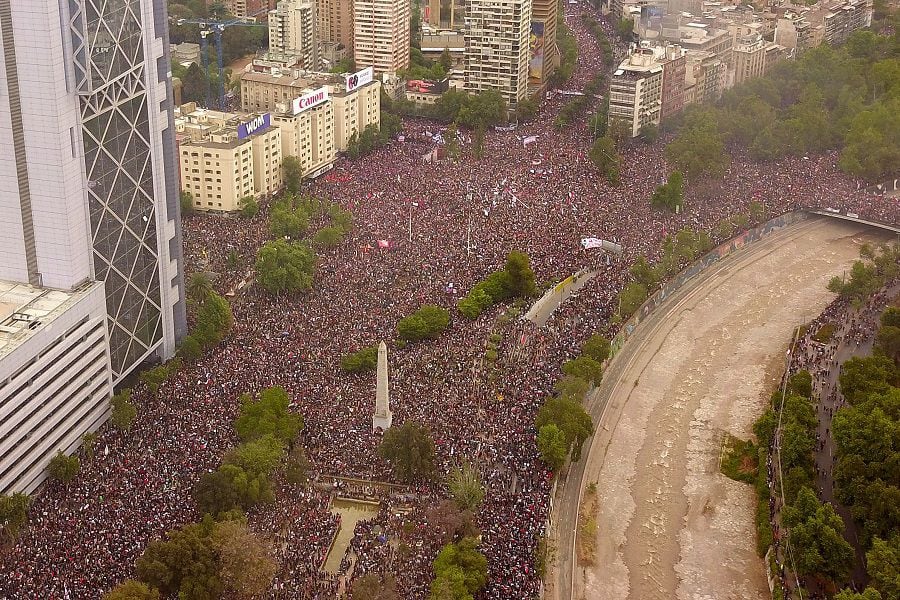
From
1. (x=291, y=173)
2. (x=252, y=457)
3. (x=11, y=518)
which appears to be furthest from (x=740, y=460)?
(x=291, y=173)

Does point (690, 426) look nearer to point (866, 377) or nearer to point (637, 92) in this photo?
point (866, 377)

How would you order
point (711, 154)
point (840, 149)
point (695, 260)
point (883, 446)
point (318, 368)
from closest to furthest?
point (883, 446)
point (318, 368)
point (695, 260)
point (711, 154)
point (840, 149)

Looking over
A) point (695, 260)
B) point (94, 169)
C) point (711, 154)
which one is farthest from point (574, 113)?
point (94, 169)

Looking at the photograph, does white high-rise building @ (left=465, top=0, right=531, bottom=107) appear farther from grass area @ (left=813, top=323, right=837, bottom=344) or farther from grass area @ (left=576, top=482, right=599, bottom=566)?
grass area @ (left=576, top=482, right=599, bottom=566)

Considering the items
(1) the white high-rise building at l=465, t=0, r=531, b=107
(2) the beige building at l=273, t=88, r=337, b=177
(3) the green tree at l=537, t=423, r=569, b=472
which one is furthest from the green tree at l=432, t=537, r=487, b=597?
(1) the white high-rise building at l=465, t=0, r=531, b=107

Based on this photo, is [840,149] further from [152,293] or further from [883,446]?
[152,293]
